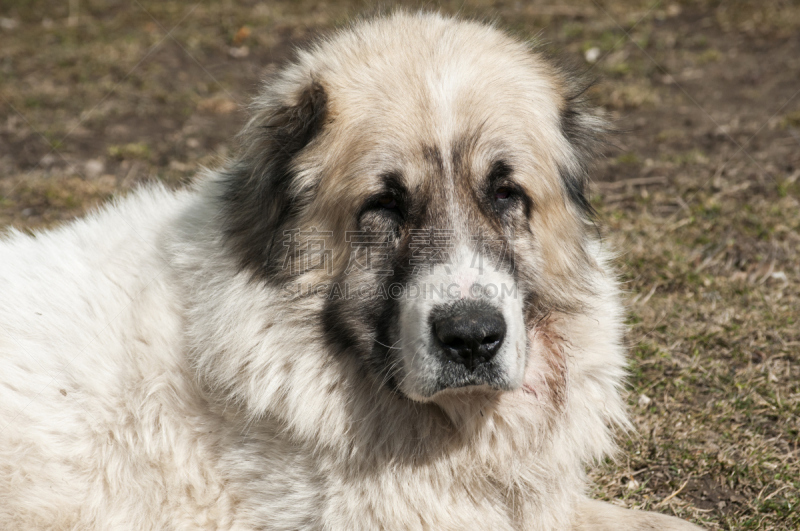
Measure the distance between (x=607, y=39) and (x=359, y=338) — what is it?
6.54 metres

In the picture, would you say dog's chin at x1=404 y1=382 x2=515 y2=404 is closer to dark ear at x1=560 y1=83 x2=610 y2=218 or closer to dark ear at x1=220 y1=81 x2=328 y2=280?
dark ear at x1=220 y1=81 x2=328 y2=280

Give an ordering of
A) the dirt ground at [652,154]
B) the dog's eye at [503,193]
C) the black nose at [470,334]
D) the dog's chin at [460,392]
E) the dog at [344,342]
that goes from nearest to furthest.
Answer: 1. the black nose at [470,334]
2. the dog's chin at [460,392]
3. the dog at [344,342]
4. the dog's eye at [503,193]
5. the dirt ground at [652,154]

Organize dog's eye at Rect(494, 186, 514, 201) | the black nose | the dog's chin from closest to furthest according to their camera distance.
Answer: the black nose, the dog's chin, dog's eye at Rect(494, 186, 514, 201)

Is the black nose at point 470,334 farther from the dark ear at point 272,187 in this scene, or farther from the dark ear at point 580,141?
the dark ear at point 580,141

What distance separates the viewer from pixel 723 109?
6.73m

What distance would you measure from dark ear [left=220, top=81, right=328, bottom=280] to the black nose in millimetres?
759

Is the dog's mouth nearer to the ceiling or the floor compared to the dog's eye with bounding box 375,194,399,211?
nearer to the floor

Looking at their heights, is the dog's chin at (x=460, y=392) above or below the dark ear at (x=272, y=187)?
below

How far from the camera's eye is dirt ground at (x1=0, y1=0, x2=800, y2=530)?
337 centimetres

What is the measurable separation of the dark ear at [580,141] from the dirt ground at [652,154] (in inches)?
15.4

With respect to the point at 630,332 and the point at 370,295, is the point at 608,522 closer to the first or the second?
the point at 370,295

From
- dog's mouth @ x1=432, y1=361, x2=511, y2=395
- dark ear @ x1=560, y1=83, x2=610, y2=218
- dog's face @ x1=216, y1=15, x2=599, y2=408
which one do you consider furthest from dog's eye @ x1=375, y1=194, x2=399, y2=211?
dark ear @ x1=560, y1=83, x2=610, y2=218


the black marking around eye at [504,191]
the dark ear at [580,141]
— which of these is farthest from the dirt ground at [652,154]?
the black marking around eye at [504,191]

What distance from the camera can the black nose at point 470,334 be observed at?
2312mm
